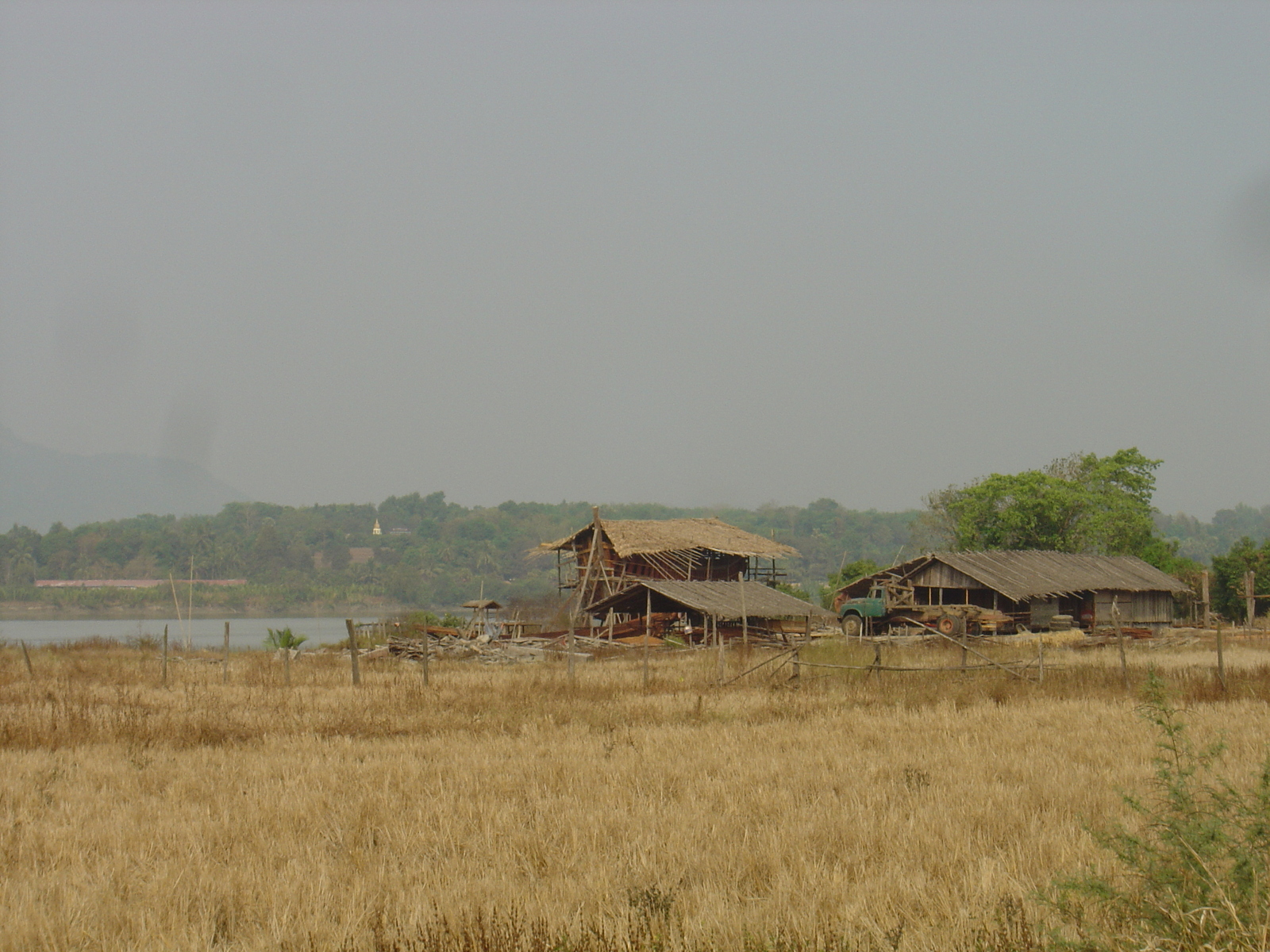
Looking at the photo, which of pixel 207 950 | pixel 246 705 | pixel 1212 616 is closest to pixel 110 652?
pixel 246 705

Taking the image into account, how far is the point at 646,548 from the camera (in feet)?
167

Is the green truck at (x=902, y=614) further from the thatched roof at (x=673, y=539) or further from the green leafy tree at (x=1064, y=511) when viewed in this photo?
the green leafy tree at (x=1064, y=511)

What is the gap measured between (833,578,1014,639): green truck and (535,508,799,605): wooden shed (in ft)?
28.2

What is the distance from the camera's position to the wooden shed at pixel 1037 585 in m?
44.6

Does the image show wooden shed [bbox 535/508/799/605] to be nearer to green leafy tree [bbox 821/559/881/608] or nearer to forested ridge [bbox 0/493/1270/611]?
green leafy tree [bbox 821/559/881/608]

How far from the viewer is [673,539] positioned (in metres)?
54.4

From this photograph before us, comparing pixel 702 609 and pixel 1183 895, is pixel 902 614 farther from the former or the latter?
pixel 1183 895

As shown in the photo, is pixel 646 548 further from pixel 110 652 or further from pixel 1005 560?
pixel 110 652

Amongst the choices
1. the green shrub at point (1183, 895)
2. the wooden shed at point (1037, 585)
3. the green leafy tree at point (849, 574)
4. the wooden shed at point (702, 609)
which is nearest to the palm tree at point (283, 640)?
the wooden shed at point (702, 609)

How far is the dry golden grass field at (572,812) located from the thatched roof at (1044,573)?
25.0m

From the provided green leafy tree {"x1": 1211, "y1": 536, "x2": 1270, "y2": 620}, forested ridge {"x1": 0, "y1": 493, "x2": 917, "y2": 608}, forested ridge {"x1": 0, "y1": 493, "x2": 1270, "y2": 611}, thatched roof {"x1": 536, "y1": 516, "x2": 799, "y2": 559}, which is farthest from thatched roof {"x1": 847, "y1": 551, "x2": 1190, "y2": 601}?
forested ridge {"x1": 0, "y1": 493, "x2": 917, "y2": 608}

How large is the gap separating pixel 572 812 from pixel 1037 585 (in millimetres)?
39829

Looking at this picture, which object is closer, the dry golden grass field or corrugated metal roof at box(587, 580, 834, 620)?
the dry golden grass field

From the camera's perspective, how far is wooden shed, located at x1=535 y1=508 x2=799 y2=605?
52.2 meters
